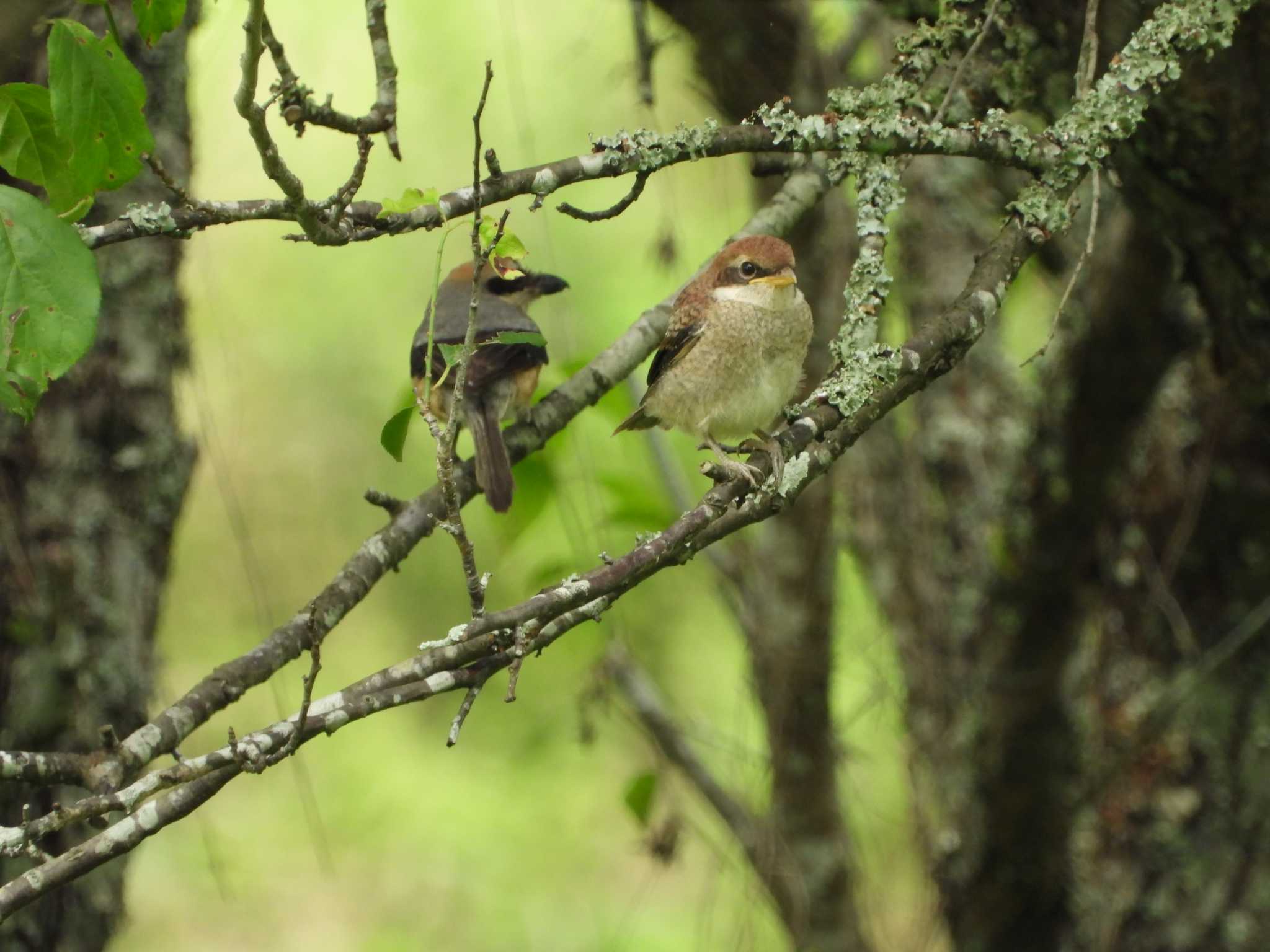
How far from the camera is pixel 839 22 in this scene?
5469 mm

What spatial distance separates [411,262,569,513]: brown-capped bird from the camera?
367 centimetres

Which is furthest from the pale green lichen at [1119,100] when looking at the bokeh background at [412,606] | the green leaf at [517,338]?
the bokeh background at [412,606]

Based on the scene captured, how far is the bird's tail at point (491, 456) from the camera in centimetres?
357

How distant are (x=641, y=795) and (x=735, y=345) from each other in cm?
145

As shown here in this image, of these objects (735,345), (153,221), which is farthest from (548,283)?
(153,221)

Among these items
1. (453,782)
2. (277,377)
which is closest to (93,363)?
(277,377)

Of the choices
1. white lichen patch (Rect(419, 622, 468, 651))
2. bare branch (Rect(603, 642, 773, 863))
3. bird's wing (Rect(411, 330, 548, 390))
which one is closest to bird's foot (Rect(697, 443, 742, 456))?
bird's wing (Rect(411, 330, 548, 390))

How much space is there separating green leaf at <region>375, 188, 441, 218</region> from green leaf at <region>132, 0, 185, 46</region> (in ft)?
1.48

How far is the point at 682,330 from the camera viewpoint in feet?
11.7

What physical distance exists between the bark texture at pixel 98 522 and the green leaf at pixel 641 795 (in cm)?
151

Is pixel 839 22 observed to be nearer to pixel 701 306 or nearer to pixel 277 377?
pixel 701 306

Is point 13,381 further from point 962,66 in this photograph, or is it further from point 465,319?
point 465,319

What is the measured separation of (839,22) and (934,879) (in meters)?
3.60

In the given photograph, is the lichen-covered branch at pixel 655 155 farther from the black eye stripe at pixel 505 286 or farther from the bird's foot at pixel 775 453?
the black eye stripe at pixel 505 286
